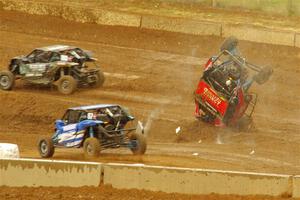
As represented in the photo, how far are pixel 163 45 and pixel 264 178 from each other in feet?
51.4

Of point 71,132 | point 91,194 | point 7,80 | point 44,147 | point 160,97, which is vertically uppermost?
point 91,194

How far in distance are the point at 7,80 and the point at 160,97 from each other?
371cm

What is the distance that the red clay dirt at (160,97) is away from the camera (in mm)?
16188

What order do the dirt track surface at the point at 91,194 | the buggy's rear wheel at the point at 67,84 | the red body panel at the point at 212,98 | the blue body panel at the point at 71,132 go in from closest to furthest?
1. the dirt track surface at the point at 91,194
2. the blue body panel at the point at 71,132
3. the red body panel at the point at 212,98
4. the buggy's rear wheel at the point at 67,84

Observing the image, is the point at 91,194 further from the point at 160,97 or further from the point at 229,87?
the point at 160,97

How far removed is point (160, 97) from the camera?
21.8 meters

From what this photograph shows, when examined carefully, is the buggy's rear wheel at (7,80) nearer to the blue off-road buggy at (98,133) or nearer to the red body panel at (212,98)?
the red body panel at (212,98)

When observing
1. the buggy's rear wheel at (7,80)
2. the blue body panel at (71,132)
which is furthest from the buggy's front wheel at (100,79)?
the blue body panel at (71,132)

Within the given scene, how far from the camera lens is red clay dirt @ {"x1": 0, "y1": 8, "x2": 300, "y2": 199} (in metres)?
16.2

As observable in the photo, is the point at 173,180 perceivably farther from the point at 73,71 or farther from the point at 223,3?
the point at 223,3

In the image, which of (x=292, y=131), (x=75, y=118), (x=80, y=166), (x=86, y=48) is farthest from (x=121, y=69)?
(x=80, y=166)

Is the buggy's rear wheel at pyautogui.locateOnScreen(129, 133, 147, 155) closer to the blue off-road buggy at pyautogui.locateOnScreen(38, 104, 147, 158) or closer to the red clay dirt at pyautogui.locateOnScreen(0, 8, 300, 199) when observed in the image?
the blue off-road buggy at pyautogui.locateOnScreen(38, 104, 147, 158)

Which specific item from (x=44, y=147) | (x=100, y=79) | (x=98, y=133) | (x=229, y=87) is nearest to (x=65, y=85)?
(x=100, y=79)

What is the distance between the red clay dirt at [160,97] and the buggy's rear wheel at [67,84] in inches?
7.2
